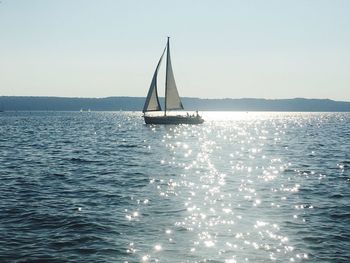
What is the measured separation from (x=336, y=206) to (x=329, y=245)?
608cm

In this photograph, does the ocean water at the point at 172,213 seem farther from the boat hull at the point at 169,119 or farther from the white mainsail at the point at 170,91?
the boat hull at the point at 169,119

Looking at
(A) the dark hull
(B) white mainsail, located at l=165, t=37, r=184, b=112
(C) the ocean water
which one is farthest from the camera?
(A) the dark hull

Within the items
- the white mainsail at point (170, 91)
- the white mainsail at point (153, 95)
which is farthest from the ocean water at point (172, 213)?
the white mainsail at point (170, 91)

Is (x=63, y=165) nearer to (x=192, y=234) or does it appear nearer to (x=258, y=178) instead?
(x=258, y=178)

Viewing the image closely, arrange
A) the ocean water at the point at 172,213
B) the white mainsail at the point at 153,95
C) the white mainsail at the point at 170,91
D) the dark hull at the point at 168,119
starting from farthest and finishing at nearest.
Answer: the dark hull at the point at 168,119, the white mainsail at the point at 170,91, the white mainsail at the point at 153,95, the ocean water at the point at 172,213

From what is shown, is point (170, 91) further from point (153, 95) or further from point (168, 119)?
point (168, 119)

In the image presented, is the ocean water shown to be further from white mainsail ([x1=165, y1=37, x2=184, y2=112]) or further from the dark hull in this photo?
the dark hull

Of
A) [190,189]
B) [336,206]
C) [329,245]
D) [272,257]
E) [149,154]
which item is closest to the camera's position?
[272,257]

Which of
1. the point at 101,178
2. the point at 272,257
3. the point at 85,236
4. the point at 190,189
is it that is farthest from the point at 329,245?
the point at 101,178

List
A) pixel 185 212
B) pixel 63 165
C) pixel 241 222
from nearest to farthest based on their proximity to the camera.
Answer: pixel 241 222 < pixel 185 212 < pixel 63 165

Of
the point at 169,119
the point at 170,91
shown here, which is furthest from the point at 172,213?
the point at 169,119

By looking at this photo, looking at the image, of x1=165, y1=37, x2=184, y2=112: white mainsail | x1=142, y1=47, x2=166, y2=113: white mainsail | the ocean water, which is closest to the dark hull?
x1=165, y1=37, x2=184, y2=112: white mainsail

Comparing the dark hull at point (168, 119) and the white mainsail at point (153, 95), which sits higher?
the white mainsail at point (153, 95)

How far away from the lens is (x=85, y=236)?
1555cm
